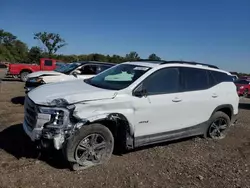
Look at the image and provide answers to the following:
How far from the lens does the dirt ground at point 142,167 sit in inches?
180

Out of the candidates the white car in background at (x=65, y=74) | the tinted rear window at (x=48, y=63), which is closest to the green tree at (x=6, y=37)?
the tinted rear window at (x=48, y=63)

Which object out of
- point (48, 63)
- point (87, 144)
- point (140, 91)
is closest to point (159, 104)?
point (140, 91)

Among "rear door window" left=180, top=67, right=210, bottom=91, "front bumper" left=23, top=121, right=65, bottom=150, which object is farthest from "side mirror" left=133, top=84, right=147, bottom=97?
"front bumper" left=23, top=121, right=65, bottom=150

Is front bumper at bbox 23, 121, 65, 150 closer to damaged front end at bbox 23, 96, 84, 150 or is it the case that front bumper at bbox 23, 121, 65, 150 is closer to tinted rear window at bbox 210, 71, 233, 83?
damaged front end at bbox 23, 96, 84, 150

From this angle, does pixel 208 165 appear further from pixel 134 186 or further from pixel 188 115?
pixel 134 186

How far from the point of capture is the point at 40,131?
4793mm

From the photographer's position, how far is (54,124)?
15.5 feet

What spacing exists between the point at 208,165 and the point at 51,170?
2.78 metres

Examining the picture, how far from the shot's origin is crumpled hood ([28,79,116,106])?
493 centimetres

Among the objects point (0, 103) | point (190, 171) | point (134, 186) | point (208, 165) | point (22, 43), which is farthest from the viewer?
point (22, 43)

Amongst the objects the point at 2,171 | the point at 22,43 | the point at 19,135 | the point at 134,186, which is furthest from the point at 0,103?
the point at 22,43

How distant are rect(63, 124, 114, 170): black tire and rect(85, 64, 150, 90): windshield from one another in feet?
2.92

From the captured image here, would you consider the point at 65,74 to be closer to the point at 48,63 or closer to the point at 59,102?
the point at 59,102

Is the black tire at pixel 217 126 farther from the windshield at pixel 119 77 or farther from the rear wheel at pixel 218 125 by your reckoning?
the windshield at pixel 119 77
